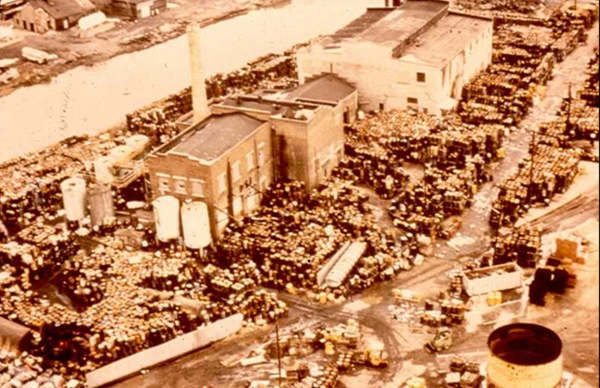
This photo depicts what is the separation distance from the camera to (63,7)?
104875 millimetres

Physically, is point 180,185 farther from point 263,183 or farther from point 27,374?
point 27,374

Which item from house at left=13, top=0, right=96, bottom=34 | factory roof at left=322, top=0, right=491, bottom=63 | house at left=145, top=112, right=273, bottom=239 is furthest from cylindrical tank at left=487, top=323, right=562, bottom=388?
house at left=13, top=0, right=96, bottom=34

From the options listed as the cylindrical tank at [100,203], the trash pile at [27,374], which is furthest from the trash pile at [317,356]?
the cylindrical tank at [100,203]

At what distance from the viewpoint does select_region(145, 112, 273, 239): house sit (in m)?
55.9

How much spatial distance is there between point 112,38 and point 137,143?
3811 centimetres

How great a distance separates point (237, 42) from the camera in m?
103

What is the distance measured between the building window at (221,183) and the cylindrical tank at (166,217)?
296 cm

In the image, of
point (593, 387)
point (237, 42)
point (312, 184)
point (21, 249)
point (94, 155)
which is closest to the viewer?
point (593, 387)

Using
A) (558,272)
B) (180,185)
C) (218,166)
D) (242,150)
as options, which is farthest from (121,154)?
(558,272)

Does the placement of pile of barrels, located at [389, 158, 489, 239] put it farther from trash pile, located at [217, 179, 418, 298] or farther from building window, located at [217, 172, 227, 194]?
building window, located at [217, 172, 227, 194]

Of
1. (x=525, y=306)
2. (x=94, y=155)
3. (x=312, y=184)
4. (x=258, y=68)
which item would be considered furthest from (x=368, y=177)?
(x=258, y=68)

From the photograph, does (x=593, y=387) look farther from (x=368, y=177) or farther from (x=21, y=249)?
(x=21, y=249)

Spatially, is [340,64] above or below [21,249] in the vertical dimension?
above

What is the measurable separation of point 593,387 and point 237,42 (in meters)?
70.8
